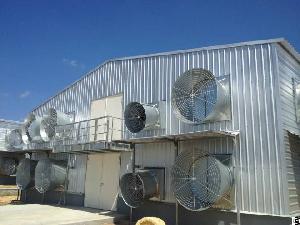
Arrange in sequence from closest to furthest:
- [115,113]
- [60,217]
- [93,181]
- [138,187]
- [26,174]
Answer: [138,187], [60,217], [115,113], [93,181], [26,174]

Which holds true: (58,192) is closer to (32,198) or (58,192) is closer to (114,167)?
(32,198)

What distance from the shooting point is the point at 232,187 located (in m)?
12.2

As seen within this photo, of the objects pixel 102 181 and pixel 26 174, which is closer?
pixel 102 181

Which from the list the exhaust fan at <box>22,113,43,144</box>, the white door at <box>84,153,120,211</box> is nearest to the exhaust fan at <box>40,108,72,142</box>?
the exhaust fan at <box>22,113,43,144</box>

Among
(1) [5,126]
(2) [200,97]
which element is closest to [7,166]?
(1) [5,126]

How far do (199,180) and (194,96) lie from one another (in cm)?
349

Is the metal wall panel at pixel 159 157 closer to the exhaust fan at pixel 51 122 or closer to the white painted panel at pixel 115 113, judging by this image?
the white painted panel at pixel 115 113

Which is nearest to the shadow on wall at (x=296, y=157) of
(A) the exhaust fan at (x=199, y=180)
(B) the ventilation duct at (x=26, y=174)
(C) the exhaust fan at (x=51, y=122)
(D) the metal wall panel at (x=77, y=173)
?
(A) the exhaust fan at (x=199, y=180)

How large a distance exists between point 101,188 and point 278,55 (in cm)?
1129

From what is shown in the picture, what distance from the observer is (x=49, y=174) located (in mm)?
19641

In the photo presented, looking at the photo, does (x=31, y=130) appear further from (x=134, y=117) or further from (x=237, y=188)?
(x=237, y=188)

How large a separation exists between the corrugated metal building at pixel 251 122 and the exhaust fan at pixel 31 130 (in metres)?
8.56

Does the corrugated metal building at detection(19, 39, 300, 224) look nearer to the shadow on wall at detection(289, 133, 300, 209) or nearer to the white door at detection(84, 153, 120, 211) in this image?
the shadow on wall at detection(289, 133, 300, 209)

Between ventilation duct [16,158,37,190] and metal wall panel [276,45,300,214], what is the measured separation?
16476mm
